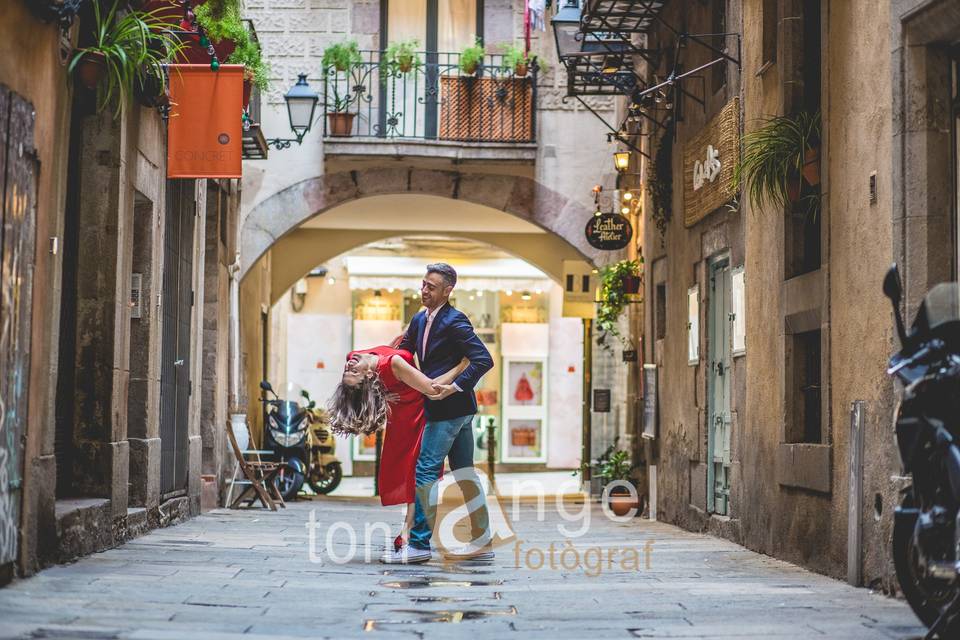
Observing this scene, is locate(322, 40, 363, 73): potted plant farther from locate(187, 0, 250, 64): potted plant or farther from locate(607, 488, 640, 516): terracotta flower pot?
locate(607, 488, 640, 516): terracotta flower pot

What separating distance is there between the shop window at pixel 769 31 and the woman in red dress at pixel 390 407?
355 centimetres

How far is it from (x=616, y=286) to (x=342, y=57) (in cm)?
512

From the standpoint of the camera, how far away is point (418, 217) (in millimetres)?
24484

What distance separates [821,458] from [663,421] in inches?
274

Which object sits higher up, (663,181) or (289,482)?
(663,181)

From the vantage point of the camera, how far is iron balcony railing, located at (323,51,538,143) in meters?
20.5

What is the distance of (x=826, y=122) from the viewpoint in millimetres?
8977

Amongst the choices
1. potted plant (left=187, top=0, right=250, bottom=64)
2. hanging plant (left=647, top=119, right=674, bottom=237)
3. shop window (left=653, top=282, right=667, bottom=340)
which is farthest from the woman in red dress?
shop window (left=653, top=282, right=667, bottom=340)

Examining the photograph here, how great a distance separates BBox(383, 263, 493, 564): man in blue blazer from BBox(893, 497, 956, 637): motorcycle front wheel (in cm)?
351

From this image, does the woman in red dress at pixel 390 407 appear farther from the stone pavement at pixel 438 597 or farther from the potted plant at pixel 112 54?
the potted plant at pixel 112 54

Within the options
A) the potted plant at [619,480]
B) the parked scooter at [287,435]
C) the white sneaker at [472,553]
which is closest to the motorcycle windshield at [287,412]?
the parked scooter at [287,435]

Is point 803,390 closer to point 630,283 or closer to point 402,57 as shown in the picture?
point 630,283

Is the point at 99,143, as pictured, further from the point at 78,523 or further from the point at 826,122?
the point at 826,122

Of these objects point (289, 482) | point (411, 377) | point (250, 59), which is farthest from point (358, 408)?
point (289, 482)
